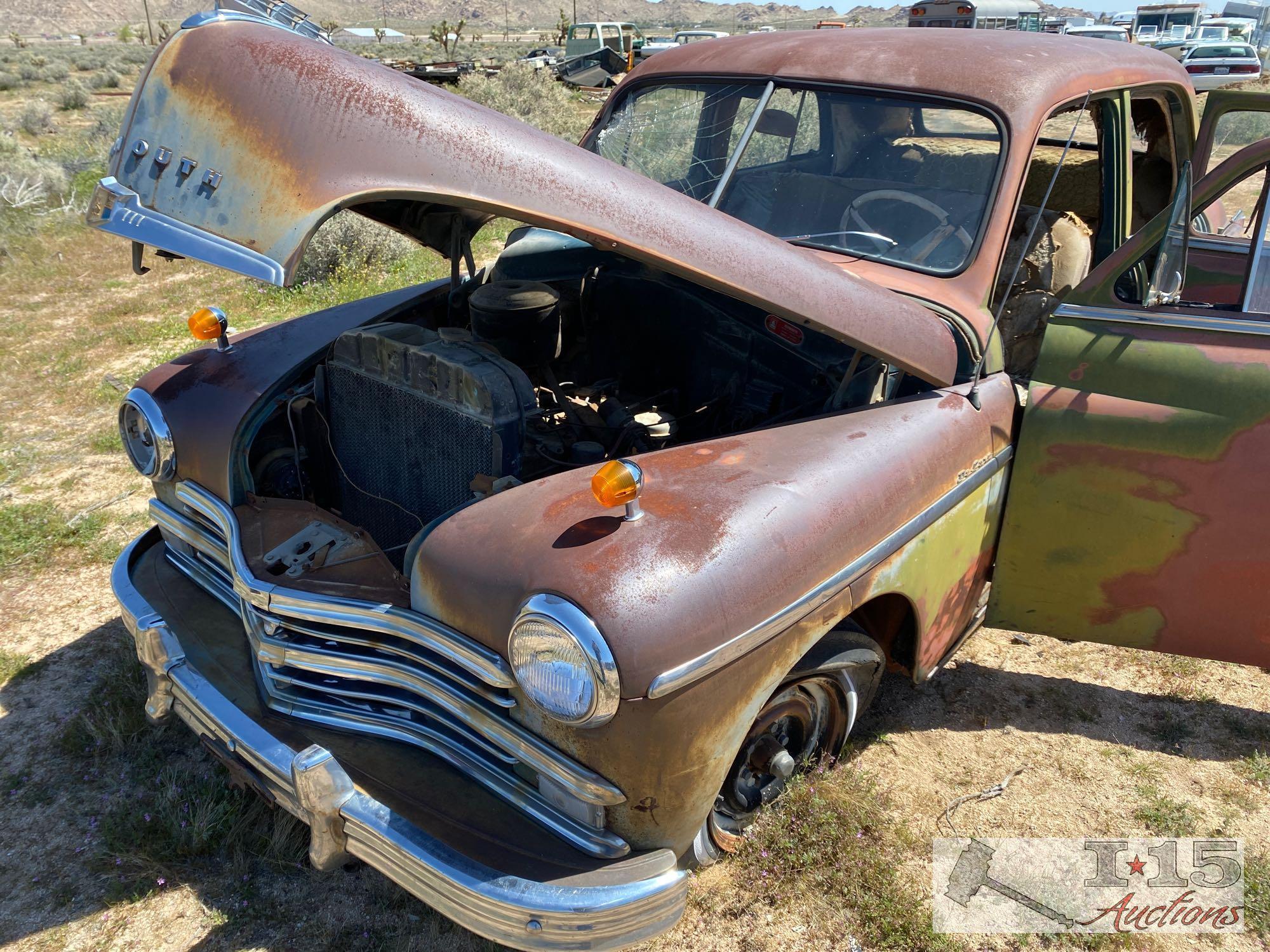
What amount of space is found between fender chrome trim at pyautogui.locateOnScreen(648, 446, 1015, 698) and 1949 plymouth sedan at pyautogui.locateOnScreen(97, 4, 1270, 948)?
13 mm

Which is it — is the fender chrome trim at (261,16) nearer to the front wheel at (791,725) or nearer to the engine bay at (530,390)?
the engine bay at (530,390)

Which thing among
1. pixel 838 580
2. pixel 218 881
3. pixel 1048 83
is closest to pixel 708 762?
pixel 838 580

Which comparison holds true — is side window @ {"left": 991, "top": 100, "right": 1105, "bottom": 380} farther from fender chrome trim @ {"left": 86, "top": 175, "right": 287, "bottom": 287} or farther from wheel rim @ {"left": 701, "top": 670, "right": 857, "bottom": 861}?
fender chrome trim @ {"left": 86, "top": 175, "right": 287, "bottom": 287}

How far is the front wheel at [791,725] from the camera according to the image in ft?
7.42

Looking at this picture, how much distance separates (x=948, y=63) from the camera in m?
3.03

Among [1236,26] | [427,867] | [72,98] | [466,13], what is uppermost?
[466,13]

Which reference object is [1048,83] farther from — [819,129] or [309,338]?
[309,338]

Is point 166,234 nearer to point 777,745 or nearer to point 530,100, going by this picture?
point 777,745

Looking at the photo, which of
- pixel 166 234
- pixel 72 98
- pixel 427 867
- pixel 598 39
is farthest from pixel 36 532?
pixel 598 39

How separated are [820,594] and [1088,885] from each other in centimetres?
129

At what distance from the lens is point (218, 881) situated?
2.49 m

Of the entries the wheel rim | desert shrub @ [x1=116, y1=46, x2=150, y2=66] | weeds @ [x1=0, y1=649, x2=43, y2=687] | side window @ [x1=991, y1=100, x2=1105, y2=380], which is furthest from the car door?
desert shrub @ [x1=116, y1=46, x2=150, y2=66]

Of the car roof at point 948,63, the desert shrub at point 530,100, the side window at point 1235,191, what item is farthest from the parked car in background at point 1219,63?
the car roof at point 948,63

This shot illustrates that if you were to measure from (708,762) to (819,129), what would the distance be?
7.40ft
